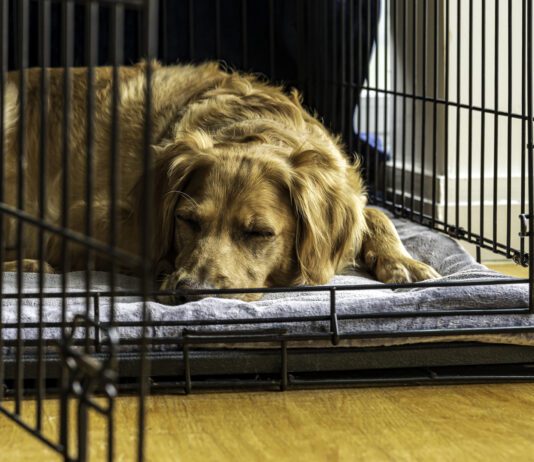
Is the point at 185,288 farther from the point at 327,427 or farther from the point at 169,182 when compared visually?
the point at 327,427

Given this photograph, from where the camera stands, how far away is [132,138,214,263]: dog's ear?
8.21ft

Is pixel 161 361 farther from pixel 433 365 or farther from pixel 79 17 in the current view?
pixel 79 17

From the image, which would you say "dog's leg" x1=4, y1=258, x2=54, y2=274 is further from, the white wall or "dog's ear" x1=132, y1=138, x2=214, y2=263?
the white wall

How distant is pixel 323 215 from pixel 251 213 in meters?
0.25

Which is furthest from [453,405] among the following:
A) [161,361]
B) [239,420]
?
→ [161,361]

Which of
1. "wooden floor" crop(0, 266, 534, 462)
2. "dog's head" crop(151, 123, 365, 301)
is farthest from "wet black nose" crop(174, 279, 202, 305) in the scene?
"wooden floor" crop(0, 266, 534, 462)

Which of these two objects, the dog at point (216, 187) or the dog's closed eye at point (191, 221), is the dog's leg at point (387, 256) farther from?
the dog's closed eye at point (191, 221)

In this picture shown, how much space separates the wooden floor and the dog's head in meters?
0.39

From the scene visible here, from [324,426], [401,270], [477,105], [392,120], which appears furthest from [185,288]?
[392,120]

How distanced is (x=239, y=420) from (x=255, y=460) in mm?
200

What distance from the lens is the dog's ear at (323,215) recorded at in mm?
2514

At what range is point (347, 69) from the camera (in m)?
3.84

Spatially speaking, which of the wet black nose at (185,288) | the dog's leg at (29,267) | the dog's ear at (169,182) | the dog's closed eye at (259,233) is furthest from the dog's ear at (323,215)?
the dog's leg at (29,267)

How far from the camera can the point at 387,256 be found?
273 centimetres
